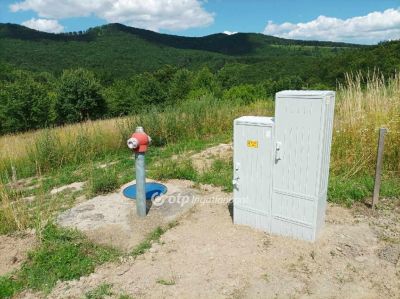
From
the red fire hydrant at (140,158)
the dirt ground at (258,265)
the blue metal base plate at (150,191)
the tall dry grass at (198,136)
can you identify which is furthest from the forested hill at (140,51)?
the dirt ground at (258,265)

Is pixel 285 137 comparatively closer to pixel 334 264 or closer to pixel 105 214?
pixel 334 264

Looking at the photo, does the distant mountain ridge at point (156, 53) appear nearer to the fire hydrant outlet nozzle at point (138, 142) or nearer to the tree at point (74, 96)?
the tree at point (74, 96)

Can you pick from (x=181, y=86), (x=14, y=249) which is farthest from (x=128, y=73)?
(x=14, y=249)

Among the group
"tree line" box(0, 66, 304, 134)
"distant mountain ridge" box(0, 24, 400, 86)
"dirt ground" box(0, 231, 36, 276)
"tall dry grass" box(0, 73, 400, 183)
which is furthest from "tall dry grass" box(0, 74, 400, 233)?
"distant mountain ridge" box(0, 24, 400, 86)

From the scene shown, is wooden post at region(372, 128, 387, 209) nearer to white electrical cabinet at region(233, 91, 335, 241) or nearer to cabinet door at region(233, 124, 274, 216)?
white electrical cabinet at region(233, 91, 335, 241)

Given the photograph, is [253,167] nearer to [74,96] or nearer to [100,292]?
[100,292]

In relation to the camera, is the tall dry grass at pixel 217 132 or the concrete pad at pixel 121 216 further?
the tall dry grass at pixel 217 132

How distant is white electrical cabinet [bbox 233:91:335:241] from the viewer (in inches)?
123

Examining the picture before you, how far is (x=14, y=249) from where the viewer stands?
351 cm

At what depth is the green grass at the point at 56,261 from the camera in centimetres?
290

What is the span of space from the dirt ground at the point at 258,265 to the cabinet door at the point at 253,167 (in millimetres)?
341

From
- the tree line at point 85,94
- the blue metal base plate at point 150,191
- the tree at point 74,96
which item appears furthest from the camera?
the tree at point 74,96

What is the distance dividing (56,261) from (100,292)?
71 cm

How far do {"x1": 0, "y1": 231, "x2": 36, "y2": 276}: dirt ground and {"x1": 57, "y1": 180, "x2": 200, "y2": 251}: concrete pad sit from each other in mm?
415
